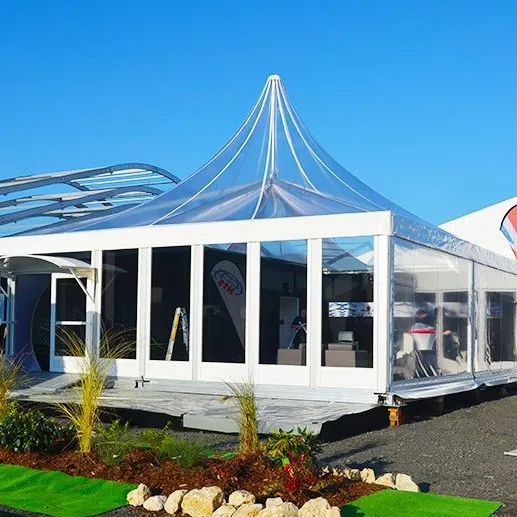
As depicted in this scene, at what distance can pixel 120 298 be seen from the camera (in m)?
13.2

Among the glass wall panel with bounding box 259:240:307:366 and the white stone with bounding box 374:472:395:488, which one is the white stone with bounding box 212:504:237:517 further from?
the glass wall panel with bounding box 259:240:307:366

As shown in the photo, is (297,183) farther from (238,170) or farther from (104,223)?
(104,223)

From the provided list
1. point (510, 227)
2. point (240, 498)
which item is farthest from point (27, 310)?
point (510, 227)

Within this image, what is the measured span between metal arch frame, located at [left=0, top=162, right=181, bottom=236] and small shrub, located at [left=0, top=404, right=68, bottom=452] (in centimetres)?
1184

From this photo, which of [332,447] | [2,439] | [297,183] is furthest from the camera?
[297,183]

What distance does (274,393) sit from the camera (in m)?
11.6

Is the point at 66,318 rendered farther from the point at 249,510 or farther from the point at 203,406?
the point at 249,510

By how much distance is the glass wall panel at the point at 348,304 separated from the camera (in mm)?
11242

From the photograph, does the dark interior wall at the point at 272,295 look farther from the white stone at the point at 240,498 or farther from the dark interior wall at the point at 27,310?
the white stone at the point at 240,498

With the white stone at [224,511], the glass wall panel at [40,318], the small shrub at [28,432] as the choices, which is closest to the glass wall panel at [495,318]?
the glass wall panel at [40,318]

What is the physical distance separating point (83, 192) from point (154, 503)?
15998 millimetres

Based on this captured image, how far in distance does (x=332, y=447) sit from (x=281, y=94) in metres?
8.73

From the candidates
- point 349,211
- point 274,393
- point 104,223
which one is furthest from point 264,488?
point 104,223

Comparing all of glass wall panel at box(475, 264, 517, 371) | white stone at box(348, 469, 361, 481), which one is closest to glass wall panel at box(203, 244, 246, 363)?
white stone at box(348, 469, 361, 481)
